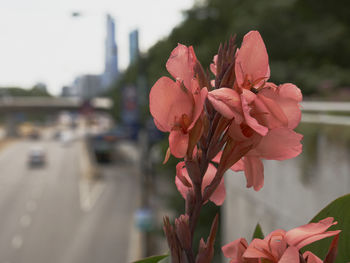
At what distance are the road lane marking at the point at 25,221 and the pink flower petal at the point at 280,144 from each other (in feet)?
68.3

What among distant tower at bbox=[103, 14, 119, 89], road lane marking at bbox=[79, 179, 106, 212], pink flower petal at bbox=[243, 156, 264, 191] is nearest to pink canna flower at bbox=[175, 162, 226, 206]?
pink flower petal at bbox=[243, 156, 264, 191]

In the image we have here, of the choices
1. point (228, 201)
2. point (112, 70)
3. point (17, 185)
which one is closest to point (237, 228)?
point (228, 201)

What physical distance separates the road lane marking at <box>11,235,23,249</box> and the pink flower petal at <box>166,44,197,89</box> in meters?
18.0

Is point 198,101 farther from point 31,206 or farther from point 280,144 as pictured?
point 31,206

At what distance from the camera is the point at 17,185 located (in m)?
27.3

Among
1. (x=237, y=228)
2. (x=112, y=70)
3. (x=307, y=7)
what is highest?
(x=307, y=7)

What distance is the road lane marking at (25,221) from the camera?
20.1 metres

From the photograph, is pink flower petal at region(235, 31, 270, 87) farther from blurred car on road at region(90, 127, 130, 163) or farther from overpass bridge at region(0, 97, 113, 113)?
overpass bridge at region(0, 97, 113, 113)

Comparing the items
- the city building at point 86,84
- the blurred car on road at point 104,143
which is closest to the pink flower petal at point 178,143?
the city building at point 86,84

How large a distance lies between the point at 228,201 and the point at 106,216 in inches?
477

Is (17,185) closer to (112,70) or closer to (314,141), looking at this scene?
(112,70)

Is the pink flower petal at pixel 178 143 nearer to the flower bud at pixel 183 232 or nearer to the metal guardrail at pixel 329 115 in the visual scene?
the flower bud at pixel 183 232

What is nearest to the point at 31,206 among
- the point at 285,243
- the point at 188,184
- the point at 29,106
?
the point at 188,184

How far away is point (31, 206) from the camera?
74.9ft
